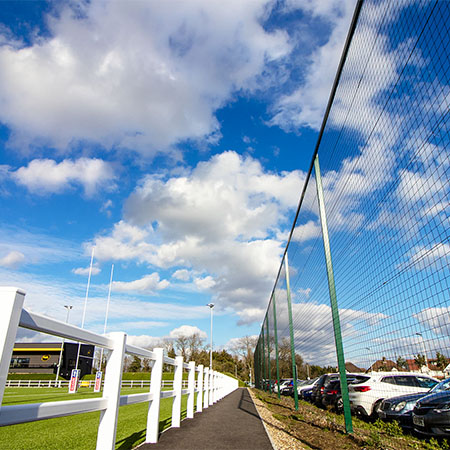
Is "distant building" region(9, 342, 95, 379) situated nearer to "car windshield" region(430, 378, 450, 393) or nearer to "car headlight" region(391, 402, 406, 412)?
"car headlight" region(391, 402, 406, 412)

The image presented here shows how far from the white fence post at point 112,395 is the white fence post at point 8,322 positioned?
159 centimetres

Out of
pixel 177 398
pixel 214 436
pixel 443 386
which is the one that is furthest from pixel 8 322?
pixel 443 386

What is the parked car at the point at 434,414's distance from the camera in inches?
190

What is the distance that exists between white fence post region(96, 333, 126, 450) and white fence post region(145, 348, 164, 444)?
149cm

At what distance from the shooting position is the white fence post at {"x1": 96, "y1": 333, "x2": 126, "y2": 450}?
9.11 feet

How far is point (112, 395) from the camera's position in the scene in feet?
9.58

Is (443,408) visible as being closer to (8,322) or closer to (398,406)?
(398,406)

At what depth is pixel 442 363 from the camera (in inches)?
120

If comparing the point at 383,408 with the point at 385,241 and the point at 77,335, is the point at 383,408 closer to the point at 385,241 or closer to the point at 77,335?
the point at 385,241

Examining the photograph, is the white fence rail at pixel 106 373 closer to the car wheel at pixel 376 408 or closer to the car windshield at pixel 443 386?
the car windshield at pixel 443 386

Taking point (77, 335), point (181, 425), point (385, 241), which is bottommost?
point (181, 425)

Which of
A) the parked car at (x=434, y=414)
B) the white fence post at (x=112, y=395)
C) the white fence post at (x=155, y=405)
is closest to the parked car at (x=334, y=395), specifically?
the parked car at (x=434, y=414)

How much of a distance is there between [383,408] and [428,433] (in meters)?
2.00

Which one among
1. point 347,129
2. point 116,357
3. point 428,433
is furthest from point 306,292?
point 116,357
